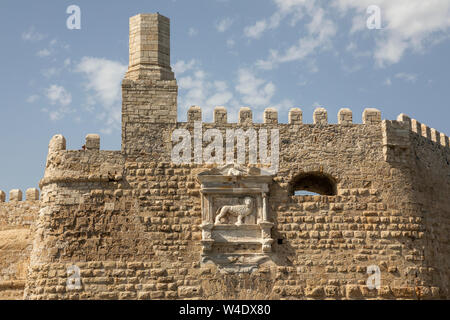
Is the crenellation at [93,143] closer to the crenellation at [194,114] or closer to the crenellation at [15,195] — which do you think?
the crenellation at [194,114]

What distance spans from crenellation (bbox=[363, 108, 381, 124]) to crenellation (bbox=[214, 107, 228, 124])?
3.26 metres

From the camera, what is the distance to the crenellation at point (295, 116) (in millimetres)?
15500

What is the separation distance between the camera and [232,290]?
46.7 feet

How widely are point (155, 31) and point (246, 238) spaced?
5249mm

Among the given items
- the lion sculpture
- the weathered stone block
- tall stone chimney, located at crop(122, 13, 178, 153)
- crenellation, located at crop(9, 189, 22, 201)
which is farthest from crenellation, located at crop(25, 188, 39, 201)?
the lion sculpture

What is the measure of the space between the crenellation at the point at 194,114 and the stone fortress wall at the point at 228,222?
0.05m

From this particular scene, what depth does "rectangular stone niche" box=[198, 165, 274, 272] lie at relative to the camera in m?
14.4

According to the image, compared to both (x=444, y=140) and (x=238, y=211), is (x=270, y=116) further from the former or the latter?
(x=444, y=140)

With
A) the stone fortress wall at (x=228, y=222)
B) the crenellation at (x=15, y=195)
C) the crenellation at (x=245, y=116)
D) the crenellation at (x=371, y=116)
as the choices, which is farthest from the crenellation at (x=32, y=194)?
the crenellation at (x=371, y=116)

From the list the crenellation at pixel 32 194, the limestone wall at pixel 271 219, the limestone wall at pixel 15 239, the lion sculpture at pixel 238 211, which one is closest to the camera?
the limestone wall at pixel 271 219

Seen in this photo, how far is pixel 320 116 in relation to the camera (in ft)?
51.1

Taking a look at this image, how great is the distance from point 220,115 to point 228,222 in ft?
8.17

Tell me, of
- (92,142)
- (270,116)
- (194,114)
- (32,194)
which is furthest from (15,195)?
(270,116)

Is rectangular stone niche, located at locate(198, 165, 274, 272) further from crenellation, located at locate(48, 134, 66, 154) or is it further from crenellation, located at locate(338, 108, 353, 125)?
crenellation, located at locate(48, 134, 66, 154)
